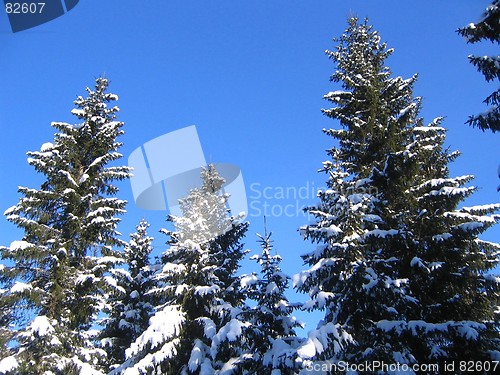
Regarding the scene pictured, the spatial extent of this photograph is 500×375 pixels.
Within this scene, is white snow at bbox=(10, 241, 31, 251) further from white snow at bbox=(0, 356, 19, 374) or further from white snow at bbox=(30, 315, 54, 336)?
white snow at bbox=(0, 356, 19, 374)

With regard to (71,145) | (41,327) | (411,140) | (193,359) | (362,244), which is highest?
(71,145)

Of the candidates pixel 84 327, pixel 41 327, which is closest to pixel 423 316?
pixel 41 327

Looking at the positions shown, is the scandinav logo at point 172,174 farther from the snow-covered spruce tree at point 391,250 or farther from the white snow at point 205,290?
the snow-covered spruce tree at point 391,250

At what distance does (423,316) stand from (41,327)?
11959mm

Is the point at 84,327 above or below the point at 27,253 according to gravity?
below

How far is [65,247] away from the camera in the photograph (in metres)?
14.4

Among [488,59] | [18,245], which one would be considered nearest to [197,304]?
[18,245]

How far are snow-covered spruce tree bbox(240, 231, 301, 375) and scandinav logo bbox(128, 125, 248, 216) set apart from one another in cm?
484

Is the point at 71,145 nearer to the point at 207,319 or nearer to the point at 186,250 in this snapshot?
the point at 186,250

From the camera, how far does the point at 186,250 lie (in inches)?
621

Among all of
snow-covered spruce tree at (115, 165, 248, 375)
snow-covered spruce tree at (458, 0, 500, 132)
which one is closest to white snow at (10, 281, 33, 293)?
snow-covered spruce tree at (115, 165, 248, 375)

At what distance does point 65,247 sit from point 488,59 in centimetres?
1488

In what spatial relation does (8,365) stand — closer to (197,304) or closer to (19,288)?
(19,288)

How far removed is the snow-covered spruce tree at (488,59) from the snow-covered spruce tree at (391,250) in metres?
3.50
